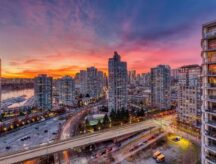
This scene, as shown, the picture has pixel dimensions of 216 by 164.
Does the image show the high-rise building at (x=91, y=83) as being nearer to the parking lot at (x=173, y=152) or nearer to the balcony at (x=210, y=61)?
the parking lot at (x=173, y=152)

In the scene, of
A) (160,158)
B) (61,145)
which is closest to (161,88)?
(160,158)

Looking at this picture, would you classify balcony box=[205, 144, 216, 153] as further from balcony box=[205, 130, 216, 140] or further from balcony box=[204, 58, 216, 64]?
balcony box=[204, 58, 216, 64]

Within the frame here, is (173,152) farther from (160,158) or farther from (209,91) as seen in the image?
(209,91)

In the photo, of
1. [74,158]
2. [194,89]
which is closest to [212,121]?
[74,158]

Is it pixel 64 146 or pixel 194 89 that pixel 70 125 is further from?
pixel 194 89

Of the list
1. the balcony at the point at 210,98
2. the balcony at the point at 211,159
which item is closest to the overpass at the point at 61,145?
the balcony at the point at 211,159

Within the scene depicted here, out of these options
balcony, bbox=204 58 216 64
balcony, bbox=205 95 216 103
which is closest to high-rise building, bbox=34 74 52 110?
balcony, bbox=205 95 216 103
